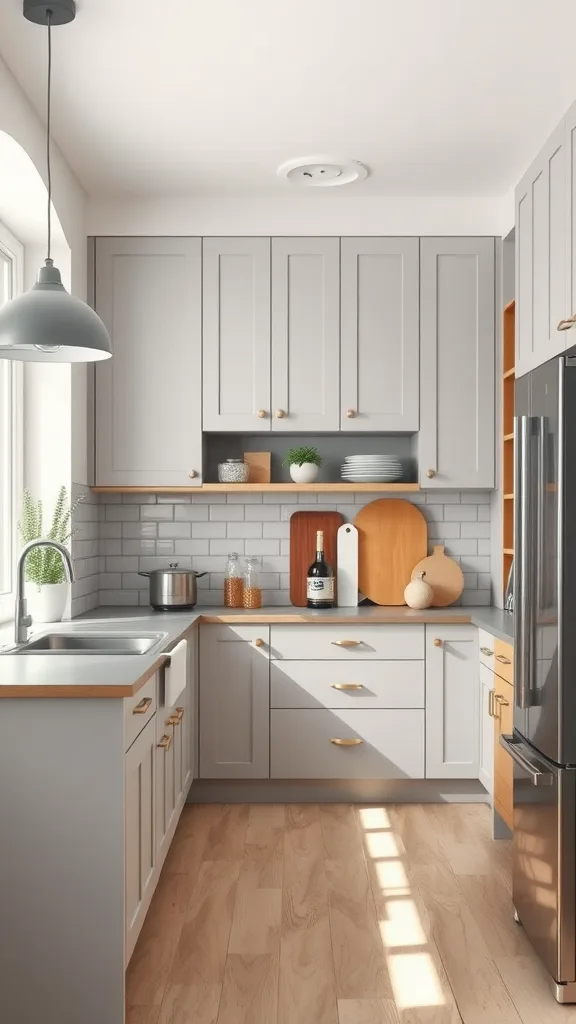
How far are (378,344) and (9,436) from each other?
171 centimetres

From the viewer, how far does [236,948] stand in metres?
2.68

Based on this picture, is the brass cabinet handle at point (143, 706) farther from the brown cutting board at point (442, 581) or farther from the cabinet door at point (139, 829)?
the brown cutting board at point (442, 581)

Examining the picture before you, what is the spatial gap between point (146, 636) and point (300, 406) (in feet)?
4.47

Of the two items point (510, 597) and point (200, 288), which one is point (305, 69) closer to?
point (200, 288)

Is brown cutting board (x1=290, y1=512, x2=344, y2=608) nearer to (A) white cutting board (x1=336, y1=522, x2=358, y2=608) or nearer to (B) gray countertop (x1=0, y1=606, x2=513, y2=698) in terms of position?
(A) white cutting board (x1=336, y1=522, x2=358, y2=608)

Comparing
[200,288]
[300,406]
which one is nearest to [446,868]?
[300,406]

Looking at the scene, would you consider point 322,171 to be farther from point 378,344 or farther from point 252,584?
point 252,584

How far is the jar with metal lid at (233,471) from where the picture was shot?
4.20m

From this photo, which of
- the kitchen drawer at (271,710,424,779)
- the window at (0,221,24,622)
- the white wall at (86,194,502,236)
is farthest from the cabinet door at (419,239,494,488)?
the window at (0,221,24,622)

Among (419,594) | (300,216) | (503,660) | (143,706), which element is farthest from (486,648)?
(300,216)

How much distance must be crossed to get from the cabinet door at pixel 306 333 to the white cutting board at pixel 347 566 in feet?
1.84

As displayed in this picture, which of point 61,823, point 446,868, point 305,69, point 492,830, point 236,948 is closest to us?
point 61,823

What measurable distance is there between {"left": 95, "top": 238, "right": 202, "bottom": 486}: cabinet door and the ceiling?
357 mm

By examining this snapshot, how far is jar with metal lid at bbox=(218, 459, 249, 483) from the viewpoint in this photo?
4195 millimetres
